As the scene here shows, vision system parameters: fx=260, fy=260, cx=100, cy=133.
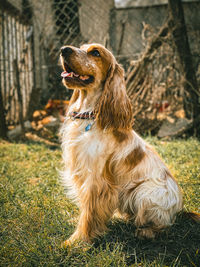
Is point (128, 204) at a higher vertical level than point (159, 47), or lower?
lower

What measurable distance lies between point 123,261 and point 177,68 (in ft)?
15.1

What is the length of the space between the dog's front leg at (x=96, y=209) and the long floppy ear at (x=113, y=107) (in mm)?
593

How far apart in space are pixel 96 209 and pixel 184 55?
4172mm

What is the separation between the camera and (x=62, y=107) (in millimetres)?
7223

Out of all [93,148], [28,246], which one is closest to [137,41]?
[93,148]

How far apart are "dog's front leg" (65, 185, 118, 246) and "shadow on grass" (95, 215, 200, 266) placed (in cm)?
11

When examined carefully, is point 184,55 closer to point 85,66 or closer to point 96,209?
point 85,66

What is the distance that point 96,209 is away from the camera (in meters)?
2.39

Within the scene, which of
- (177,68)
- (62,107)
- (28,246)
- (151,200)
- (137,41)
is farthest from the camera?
(137,41)

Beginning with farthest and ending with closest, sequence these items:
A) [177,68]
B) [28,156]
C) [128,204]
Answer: [177,68], [28,156], [128,204]

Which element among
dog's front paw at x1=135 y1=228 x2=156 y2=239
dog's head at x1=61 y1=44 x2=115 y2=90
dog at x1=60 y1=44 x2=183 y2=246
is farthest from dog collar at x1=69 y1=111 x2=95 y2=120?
dog's front paw at x1=135 y1=228 x2=156 y2=239

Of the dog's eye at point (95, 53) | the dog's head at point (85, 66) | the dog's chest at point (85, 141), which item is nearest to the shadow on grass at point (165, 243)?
the dog's chest at point (85, 141)

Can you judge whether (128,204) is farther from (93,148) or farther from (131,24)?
(131,24)

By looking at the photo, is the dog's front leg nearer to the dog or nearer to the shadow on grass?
the dog
